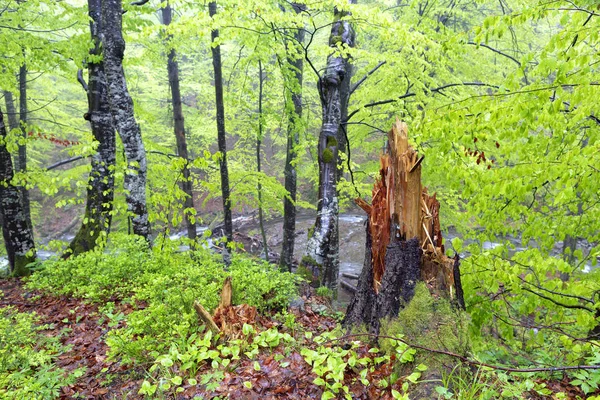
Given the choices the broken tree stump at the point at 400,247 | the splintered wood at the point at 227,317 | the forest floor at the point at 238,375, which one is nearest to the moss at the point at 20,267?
the forest floor at the point at 238,375

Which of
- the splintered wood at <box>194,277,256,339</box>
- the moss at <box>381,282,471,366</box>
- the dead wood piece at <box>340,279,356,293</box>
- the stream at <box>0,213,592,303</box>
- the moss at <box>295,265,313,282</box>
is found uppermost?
the moss at <box>381,282,471,366</box>

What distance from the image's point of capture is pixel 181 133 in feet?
38.1

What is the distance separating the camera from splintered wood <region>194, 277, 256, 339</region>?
343 centimetres

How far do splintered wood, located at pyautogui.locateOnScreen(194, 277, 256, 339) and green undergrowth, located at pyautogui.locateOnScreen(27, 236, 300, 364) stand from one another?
0.15 metres

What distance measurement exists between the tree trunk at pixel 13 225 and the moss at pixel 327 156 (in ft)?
21.6

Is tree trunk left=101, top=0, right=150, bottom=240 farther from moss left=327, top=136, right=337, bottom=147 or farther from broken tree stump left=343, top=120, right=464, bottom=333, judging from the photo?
broken tree stump left=343, top=120, right=464, bottom=333

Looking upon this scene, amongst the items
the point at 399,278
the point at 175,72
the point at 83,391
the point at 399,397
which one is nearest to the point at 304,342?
the point at 399,278

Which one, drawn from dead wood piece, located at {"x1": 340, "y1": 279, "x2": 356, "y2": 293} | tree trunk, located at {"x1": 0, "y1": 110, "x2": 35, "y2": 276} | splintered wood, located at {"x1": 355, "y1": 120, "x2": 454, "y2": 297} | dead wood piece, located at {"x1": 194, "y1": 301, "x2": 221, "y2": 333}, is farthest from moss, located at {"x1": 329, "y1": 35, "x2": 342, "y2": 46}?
dead wood piece, located at {"x1": 340, "y1": 279, "x2": 356, "y2": 293}

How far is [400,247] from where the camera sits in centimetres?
334

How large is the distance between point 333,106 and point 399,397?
575 cm

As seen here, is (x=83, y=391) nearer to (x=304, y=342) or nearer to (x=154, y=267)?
(x=304, y=342)

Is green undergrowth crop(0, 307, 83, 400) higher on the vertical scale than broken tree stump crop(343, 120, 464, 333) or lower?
lower

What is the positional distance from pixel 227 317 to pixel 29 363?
2.05 metres

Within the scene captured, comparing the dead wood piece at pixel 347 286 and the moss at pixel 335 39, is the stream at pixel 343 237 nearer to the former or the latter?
the dead wood piece at pixel 347 286
